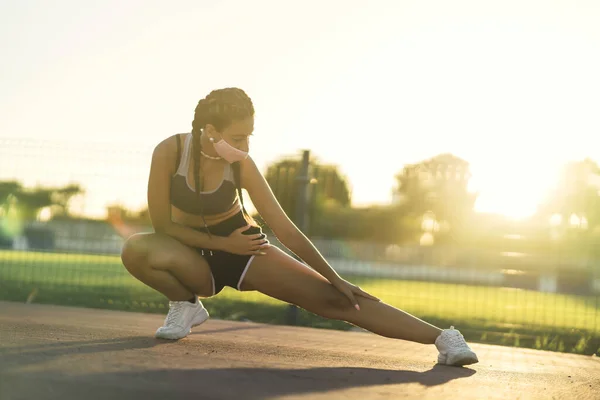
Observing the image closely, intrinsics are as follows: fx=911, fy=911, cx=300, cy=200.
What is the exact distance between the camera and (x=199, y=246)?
5344 mm

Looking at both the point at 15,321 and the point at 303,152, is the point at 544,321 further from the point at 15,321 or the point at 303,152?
the point at 15,321

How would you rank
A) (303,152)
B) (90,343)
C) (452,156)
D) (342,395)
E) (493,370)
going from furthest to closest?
1. (452,156)
2. (303,152)
3. (493,370)
4. (90,343)
5. (342,395)

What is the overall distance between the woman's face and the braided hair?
0.08 feet

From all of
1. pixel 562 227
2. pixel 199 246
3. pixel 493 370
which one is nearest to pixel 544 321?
pixel 562 227

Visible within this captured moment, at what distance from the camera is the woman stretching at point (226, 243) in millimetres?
5176

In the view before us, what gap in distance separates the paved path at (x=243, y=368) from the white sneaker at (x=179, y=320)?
0.10m

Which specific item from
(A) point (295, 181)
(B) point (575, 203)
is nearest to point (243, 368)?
(A) point (295, 181)

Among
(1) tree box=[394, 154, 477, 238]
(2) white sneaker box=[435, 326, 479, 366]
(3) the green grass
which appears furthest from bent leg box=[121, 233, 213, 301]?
(1) tree box=[394, 154, 477, 238]

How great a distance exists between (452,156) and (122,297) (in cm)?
473

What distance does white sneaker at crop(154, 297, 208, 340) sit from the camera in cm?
547

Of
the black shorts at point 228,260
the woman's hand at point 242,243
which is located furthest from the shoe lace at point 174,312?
the woman's hand at point 242,243

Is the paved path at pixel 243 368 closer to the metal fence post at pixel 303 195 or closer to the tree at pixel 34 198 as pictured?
the metal fence post at pixel 303 195

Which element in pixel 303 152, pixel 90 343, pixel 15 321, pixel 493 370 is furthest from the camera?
pixel 303 152

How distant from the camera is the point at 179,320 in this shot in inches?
217
